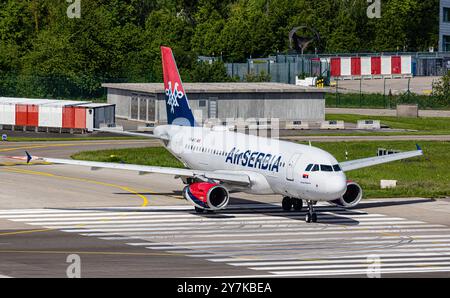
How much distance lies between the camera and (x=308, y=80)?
178 meters

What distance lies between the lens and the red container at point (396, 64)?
197250 millimetres

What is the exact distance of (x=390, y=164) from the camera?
8081 cm

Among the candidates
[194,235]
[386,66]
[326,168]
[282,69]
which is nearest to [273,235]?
[194,235]

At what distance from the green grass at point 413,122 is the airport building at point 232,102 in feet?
25.9

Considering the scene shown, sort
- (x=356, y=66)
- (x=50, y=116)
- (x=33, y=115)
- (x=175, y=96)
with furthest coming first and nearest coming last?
(x=356, y=66) < (x=33, y=115) < (x=50, y=116) < (x=175, y=96)

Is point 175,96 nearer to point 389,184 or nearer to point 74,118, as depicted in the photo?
point 389,184

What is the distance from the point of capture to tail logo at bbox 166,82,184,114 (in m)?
62.2

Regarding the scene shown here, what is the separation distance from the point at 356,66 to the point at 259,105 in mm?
77346

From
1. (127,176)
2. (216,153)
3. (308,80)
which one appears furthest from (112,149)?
(308,80)

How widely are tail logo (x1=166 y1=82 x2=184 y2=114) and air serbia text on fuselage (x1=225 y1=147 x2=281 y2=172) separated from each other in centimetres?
828

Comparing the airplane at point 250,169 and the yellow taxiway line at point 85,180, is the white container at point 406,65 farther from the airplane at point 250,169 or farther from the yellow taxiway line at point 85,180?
the airplane at point 250,169

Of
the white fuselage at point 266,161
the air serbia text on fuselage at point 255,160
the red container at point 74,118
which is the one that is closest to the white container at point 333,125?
the red container at point 74,118
